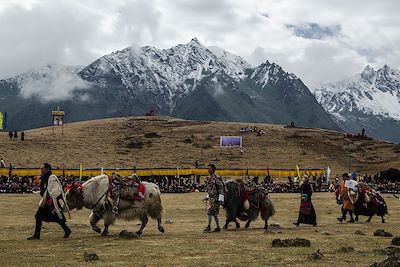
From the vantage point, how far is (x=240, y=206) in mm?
18828

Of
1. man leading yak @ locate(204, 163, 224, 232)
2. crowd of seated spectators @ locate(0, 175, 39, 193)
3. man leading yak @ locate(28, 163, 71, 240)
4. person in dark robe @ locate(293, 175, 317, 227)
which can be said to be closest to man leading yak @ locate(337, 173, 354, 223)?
person in dark robe @ locate(293, 175, 317, 227)

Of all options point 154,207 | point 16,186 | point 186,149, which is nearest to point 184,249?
point 154,207

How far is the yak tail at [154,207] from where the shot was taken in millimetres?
16734

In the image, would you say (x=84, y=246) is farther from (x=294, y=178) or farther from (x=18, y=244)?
(x=294, y=178)

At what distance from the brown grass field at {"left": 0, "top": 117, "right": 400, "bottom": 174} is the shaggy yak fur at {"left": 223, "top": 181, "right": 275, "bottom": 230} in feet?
181

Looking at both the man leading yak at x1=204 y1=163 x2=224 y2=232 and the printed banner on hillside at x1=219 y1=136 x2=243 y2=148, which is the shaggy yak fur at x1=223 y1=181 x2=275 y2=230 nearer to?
the man leading yak at x1=204 y1=163 x2=224 y2=232

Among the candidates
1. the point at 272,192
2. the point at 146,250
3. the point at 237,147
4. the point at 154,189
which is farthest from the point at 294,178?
the point at 146,250

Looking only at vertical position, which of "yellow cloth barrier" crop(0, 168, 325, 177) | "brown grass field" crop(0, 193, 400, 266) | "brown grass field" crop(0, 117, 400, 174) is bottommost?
"brown grass field" crop(0, 193, 400, 266)

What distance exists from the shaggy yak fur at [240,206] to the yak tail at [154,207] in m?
2.61

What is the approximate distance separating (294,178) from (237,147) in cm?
2823

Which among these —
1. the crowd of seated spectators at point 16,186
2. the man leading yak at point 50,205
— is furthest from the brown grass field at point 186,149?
the man leading yak at point 50,205

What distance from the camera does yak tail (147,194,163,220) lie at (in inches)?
659

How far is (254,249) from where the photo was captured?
42.5ft

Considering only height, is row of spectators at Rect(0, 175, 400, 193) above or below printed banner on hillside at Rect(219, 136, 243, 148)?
below
